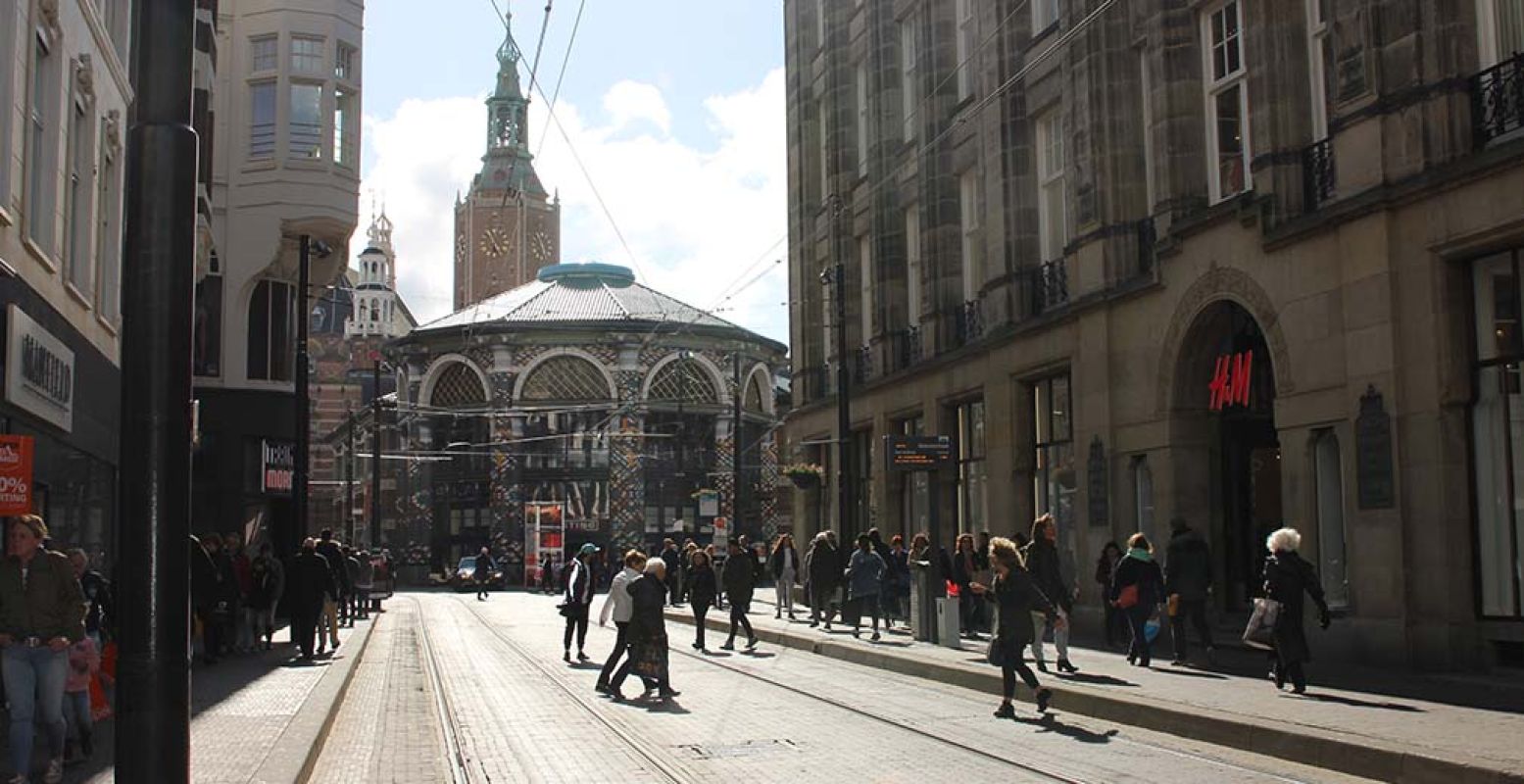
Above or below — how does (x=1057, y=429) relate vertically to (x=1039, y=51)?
below

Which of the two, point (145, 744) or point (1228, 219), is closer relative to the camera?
point (145, 744)

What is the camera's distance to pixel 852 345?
38.8 meters

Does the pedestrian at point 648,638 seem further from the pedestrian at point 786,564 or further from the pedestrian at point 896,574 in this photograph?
the pedestrian at point 786,564

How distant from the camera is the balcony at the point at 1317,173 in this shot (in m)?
19.0

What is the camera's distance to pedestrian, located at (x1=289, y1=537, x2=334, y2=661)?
2249cm

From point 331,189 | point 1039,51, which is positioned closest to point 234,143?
point 331,189

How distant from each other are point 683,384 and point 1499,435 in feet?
218

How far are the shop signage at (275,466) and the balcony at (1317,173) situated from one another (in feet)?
72.1

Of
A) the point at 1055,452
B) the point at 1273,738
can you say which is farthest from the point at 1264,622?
the point at 1055,452

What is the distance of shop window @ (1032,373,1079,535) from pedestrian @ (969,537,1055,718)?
10.7m

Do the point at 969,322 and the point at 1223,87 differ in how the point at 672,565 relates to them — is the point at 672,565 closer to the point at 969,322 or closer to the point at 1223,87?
the point at 969,322

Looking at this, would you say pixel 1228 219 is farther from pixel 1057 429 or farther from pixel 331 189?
pixel 331 189

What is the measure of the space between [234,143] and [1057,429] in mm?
18216

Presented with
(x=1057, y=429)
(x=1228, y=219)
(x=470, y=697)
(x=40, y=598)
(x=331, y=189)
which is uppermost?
(x=331, y=189)
